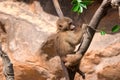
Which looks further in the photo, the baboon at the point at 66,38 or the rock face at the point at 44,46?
the rock face at the point at 44,46

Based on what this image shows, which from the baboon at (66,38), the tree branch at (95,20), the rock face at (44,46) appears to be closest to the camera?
the tree branch at (95,20)

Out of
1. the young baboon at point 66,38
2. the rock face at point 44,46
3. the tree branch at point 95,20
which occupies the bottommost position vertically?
the rock face at point 44,46

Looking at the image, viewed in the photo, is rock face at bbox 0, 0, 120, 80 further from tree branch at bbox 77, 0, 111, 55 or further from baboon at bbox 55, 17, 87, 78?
tree branch at bbox 77, 0, 111, 55

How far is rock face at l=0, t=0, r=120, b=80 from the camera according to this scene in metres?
4.96

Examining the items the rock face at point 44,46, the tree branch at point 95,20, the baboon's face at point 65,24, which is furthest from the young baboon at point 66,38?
the rock face at point 44,46

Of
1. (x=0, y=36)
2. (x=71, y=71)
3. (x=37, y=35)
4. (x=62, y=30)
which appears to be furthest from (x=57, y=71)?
(x=71, y=71)

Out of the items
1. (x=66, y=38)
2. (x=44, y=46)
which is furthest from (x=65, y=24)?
(x=44, y=46)

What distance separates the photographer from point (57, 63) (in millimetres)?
5098

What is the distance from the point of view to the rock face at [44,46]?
195 inches

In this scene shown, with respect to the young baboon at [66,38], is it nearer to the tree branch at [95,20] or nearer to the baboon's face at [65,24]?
the baboon's face at [65,24]

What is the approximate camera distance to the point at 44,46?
502 cm

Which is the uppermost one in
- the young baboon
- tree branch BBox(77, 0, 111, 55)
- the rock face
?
tree branch BBox(77, 0, 111, 55)

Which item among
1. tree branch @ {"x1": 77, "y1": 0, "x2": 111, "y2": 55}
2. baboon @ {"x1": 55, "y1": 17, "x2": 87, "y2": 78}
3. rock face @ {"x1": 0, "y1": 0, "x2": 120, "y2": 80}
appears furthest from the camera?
rock face @ {"x1": 0, "y1": 0, "x2": 120, "y2": 80}

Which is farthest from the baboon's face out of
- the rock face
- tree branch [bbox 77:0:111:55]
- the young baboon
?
the rock face
